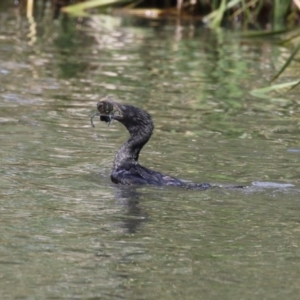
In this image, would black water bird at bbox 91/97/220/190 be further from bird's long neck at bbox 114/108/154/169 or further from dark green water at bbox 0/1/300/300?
dark green water at bbox 0/1/300/300

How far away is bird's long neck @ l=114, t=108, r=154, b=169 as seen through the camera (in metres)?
8.60

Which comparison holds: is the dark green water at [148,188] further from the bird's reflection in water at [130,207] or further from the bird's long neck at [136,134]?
the bird's long neck at [136,134]

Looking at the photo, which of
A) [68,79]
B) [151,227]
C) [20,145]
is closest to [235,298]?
[151,227]

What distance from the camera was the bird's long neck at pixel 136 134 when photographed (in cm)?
860

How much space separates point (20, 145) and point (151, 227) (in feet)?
8.92

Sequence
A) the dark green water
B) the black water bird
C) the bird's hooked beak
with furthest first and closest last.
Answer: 1. the bird's hooked beak
2. the black water bird
3. the dark green water

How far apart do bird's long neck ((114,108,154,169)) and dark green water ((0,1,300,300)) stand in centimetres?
26

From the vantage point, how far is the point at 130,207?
742 centimetres

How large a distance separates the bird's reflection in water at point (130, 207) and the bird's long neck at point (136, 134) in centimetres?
48

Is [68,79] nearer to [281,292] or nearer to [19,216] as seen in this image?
[19,216]

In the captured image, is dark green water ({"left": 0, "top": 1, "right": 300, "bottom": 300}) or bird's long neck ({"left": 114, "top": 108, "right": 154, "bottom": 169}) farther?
bird's long neck ({"left": 114, "top": 108, "right": 154, "bottom": 169})

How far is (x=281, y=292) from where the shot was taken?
5.61 m

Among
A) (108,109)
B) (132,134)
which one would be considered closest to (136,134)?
(132,134)

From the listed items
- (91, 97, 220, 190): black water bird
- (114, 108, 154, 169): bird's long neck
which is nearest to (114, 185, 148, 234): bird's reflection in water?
(91, 97, 220, 190): black water bird
